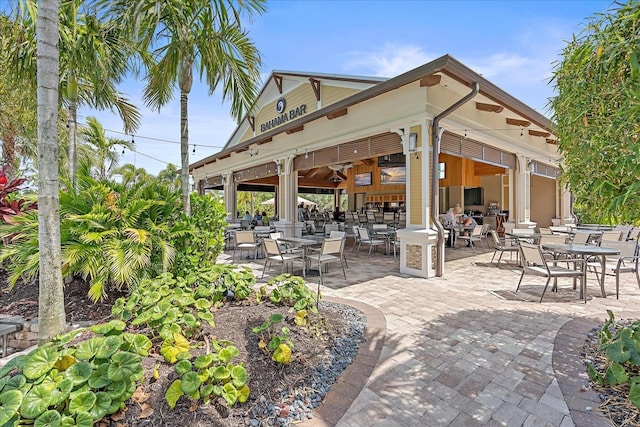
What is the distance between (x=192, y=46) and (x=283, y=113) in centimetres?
792

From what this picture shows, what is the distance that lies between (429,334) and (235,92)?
4.79m

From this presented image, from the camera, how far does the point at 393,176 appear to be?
49.4 ft

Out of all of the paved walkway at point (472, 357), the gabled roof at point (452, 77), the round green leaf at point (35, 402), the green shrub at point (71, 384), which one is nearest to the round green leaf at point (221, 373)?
the green shrub at point (71, 384)

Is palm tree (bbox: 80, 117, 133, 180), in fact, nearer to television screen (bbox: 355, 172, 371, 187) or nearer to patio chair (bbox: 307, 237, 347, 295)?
patio chair (bbox: 307, 237, 347, 295)

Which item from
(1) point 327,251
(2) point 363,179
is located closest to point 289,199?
(1) point 327,251

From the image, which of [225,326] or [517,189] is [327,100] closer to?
[517,189]

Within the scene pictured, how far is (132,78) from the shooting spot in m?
5.67

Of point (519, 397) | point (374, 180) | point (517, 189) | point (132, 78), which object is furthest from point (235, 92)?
point (374, 180)

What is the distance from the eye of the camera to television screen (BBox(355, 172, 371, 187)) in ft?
53.4

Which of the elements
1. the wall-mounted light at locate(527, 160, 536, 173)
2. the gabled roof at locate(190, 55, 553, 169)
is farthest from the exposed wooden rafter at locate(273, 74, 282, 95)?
the wall-mounted light at locate(527, 160, 536, 173)

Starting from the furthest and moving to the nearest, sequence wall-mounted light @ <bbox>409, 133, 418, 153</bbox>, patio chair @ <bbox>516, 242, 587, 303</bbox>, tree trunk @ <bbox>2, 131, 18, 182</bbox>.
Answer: tree trunk @ <bbox>2, 131, 18, 182</bbox> < wall-mounted light @ <bbox>409, 133, 418, 153</bbox> < patio chair @ <bbox>516, 242, 587, 303</bbox>

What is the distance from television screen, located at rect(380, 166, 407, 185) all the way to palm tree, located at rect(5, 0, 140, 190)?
11.8 metres

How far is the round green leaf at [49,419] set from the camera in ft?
4.89

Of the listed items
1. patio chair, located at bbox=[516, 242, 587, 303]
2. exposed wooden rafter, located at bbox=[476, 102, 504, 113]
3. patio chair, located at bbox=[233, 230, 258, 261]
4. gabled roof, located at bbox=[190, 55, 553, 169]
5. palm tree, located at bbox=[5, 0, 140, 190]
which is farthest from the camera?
patio chair, located at bbox=[233, 230, 258, 261]
